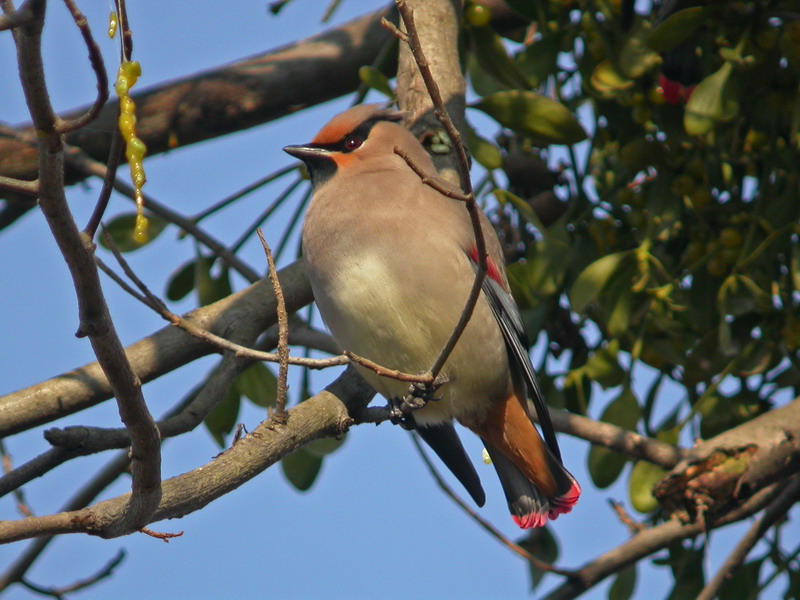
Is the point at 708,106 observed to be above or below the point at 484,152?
below

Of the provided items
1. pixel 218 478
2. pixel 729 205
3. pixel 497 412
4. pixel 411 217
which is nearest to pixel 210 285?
pixel 411 217

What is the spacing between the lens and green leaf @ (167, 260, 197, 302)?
327cm

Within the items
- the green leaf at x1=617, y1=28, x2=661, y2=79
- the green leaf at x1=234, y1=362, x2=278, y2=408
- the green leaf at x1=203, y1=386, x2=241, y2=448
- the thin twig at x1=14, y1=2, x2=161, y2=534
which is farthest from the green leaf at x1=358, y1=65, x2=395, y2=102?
the thin twig at x1=14, y1=2, x2=161, y2=534

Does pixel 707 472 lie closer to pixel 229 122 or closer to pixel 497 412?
pixel 497 412

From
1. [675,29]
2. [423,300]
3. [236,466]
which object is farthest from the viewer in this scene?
[423,300]

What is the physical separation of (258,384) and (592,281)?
999mm

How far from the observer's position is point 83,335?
1.43 meters

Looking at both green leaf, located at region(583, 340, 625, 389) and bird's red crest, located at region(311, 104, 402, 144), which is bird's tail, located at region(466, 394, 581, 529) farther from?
bird's red crest, located at region(311, 104, 402, 144)

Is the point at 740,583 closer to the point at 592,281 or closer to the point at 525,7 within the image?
the point at 592,281

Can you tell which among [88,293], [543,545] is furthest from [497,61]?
[88,293]

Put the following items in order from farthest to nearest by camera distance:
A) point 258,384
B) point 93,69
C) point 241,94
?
point 241,94 < point 258,384 < point 93,69

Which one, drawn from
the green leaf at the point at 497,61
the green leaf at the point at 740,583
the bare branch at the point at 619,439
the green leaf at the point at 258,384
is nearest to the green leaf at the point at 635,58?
the green leaf at the point at 497,61

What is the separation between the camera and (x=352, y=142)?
10.4 feet

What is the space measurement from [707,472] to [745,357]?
1.12 feet
